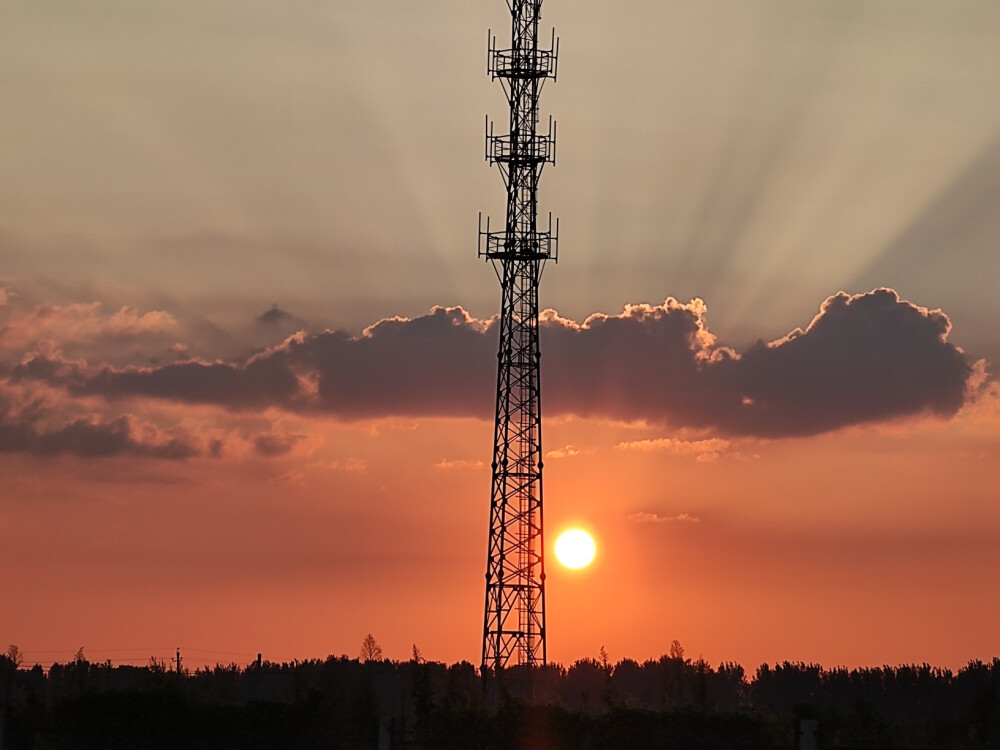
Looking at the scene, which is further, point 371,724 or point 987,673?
point 987,673

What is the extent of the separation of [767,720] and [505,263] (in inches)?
1025

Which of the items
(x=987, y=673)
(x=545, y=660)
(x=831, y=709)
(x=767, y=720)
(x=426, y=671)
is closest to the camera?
(x=767, y=720)

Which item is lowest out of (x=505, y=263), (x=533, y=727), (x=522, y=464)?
(x=533, y=727)

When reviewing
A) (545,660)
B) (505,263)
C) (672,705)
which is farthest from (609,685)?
(505,263)

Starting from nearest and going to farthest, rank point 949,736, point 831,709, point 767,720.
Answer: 1. point 767,720
2. point 949,736
3. point 831,709

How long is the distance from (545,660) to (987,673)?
399 feet

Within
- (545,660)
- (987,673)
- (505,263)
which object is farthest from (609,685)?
(987,673)

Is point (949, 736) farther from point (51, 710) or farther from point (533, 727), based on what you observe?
point (51, 710)

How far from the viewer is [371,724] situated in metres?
53.3

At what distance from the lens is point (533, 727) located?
52.9 metres

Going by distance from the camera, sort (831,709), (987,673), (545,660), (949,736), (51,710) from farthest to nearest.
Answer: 1. (987,673)
2. (831,709)
3. (949,736)
4. (545,660)
5. (51,710)

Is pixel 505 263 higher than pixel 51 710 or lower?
higher

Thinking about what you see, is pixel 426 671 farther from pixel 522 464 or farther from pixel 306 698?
pixel 522 464

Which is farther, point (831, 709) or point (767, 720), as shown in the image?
point (831, 709)
